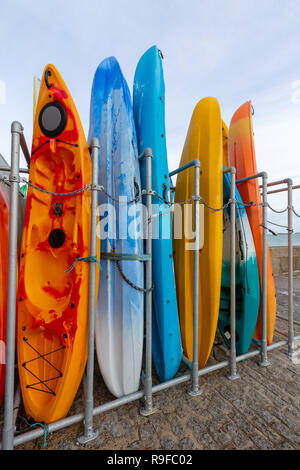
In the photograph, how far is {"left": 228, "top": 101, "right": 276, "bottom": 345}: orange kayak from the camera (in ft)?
7.80

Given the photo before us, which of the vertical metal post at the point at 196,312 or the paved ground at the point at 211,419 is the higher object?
the vertical metal post at the point at 196,312

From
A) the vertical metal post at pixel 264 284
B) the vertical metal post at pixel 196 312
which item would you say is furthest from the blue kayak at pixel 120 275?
the vertical metal post at pixel 264 284

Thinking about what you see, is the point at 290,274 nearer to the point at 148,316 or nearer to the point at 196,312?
the point at 196,312

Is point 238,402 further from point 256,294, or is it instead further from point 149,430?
point 256,294

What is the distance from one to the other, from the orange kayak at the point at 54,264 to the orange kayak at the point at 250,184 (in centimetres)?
185

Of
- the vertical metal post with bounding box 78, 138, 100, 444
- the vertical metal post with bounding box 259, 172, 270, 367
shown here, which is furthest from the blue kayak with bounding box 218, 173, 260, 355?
the vertical metal post with bounding box 78, 138, 100, 444

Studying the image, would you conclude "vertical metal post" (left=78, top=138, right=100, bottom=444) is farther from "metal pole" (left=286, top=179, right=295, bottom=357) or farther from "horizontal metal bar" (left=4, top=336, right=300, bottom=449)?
"metal pole" (left=286, top=179, right=295, bottom=357)

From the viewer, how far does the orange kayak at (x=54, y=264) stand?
1.46m

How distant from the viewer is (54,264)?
5.39 ft

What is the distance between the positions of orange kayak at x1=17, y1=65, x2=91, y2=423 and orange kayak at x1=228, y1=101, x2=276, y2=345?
1.85m

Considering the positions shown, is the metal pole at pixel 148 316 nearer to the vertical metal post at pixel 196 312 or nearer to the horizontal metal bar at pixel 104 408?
the horizontal metal bar at pixel 104 408

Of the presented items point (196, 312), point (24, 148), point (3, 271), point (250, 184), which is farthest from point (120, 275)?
point (250, 184)

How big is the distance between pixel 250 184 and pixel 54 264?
223cm
